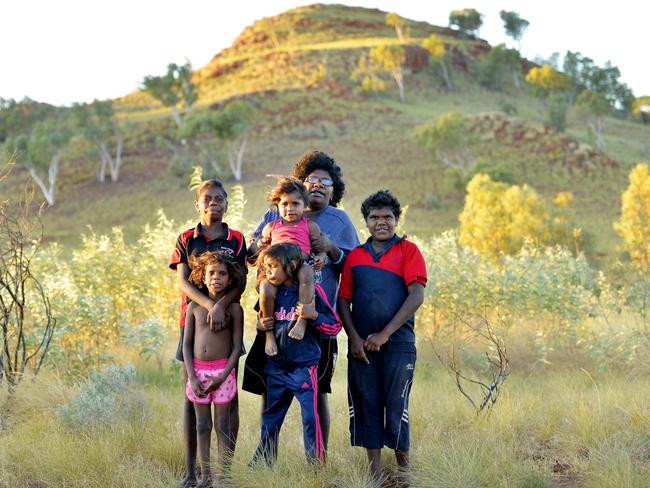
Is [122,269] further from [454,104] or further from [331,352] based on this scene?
[454,104]

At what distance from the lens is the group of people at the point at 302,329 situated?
396cm

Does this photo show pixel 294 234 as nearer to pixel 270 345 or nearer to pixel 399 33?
pixel 270 345

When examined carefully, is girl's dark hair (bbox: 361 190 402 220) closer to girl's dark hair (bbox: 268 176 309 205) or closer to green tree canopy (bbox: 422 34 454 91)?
girl's dark hair (bbox: 268 176 309 205)

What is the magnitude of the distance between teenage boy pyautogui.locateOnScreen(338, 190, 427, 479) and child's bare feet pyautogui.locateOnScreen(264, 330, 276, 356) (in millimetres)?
481

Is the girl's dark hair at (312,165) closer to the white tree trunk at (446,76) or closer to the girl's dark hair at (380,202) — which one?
the girl's dark hair at (380,202)

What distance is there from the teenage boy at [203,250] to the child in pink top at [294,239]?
25cm

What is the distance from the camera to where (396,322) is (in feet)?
13.0

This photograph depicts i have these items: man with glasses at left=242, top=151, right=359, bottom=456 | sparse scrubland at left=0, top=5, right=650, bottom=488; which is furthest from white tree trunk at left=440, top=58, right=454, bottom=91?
man with glasses at left=242, top=151, right=359, bottom=456

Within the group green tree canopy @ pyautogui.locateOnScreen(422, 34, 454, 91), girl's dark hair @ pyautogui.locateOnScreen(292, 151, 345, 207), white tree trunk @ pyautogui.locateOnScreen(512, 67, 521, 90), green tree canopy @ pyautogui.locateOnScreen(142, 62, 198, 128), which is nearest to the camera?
girl's dark hair @ pyautogui.locateOnScreen(292, 151, 345, 207)

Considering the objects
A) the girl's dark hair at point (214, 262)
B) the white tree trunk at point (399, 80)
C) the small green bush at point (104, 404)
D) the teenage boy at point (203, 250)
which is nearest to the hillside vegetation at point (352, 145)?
the white tree trunk at point (399, 80)

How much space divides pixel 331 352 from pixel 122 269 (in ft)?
17.9

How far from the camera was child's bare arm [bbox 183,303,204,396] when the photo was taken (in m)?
4.04

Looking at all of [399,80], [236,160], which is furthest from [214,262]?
[399,80]

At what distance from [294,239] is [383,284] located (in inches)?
24.3
